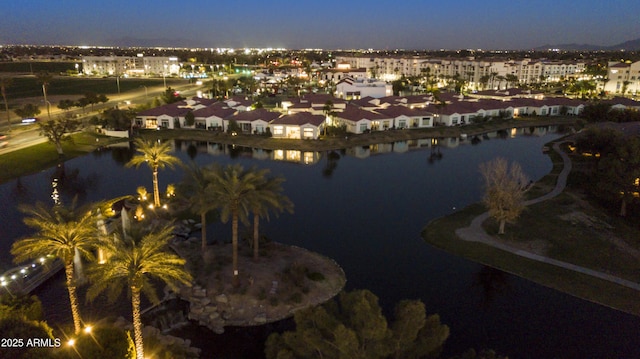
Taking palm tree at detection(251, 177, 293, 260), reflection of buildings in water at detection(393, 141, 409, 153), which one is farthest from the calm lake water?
palm tree at detection(251, 177, 293, 260)

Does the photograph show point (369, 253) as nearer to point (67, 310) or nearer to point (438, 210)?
point (438, 210)

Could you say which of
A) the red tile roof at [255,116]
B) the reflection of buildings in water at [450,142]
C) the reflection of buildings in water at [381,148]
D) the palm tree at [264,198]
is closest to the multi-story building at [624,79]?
the reflection of buildings in water at [450,142]

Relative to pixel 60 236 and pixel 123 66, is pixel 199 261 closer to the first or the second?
pixel 60 236

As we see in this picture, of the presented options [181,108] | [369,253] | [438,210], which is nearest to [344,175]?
[438,210]

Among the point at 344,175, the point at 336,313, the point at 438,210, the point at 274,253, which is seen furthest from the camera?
the point at 344,175

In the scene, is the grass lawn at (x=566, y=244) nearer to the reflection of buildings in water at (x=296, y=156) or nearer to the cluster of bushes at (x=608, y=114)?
the reflection of buildings in water at (x=296, y=156)

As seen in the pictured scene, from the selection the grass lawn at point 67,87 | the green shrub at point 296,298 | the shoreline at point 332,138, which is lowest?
the green shrub at point 296,298

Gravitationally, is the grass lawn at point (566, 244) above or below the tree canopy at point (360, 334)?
below

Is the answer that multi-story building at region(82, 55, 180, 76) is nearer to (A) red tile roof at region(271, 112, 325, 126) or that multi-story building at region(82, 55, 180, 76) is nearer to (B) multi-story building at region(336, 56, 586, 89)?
→ (B) multi-story building at region(336, 56, 586, 89)
